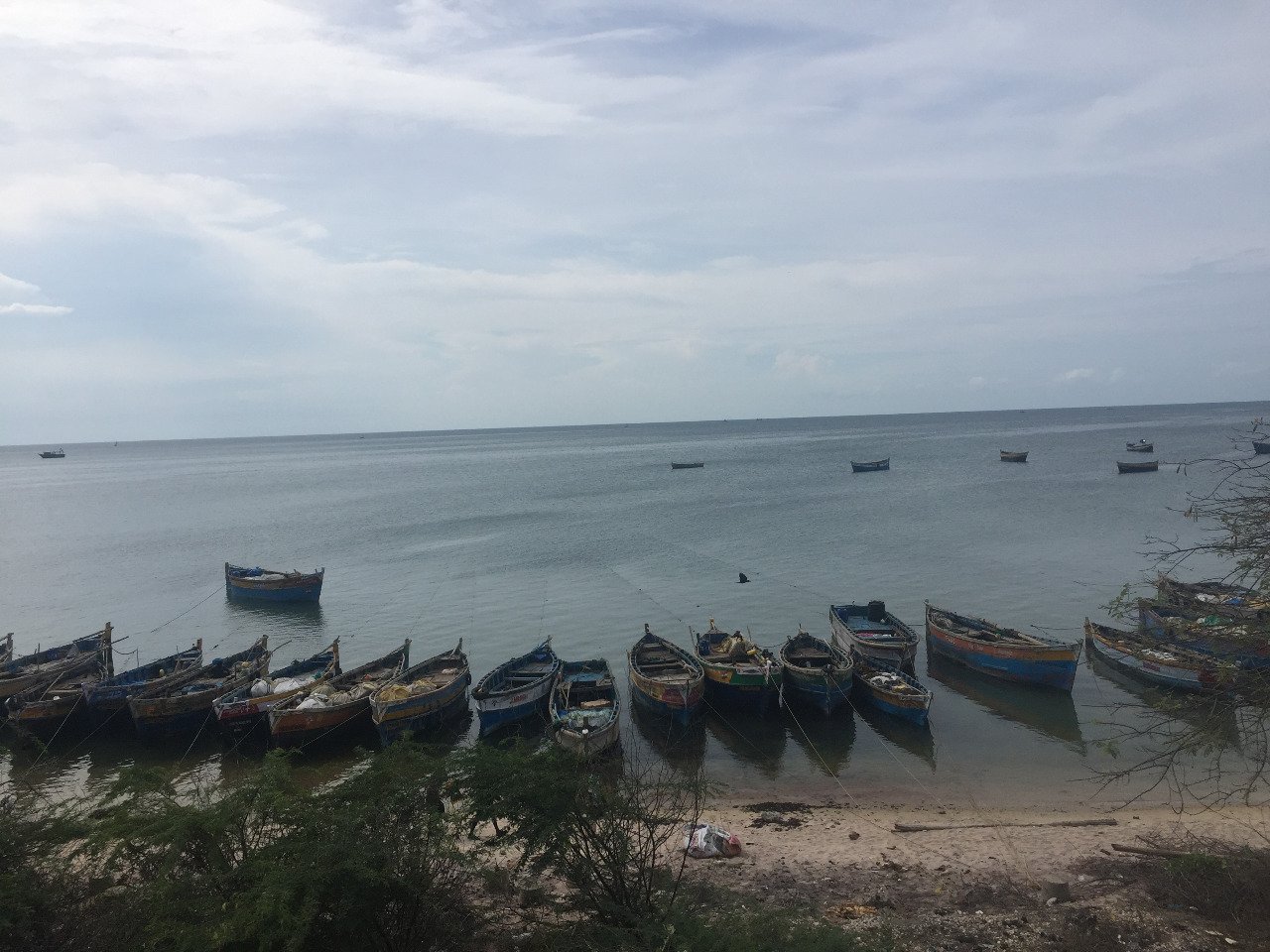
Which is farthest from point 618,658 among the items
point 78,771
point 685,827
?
point 78,771

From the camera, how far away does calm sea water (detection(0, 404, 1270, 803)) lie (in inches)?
835

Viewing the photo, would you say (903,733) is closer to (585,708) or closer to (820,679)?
(820,679)

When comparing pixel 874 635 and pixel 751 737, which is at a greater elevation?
pixel 874 635

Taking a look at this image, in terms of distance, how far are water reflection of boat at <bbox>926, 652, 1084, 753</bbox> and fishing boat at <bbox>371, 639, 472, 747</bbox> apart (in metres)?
16.7

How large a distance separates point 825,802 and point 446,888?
1123 cm

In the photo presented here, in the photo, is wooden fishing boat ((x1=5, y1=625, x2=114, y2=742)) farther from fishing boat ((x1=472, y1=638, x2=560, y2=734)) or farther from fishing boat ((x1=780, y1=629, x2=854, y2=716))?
fishing boat ((x1=780, y1=629, x2=854, y2=716))

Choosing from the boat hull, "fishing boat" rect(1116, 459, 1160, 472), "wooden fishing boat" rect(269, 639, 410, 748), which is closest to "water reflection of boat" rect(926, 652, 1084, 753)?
the boat hull

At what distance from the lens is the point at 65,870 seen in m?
9.77

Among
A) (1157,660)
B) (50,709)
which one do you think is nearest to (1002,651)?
(1157,660)

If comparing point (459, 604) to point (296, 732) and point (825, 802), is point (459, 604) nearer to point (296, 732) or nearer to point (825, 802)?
point (296, 732)

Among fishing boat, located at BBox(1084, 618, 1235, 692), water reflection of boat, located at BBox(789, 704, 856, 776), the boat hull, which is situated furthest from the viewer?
the boat hull

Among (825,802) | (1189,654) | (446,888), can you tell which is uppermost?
(446,888)

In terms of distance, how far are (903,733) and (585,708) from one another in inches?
369

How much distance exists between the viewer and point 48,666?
2595 centimetres
